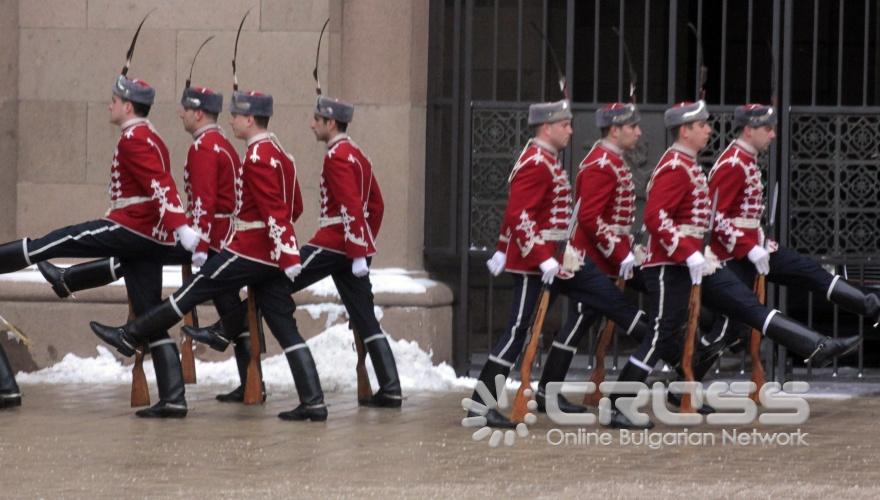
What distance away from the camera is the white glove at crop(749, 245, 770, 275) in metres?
11.8

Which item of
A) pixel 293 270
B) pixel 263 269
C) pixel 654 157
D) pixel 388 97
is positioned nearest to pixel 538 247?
pixel 293 270

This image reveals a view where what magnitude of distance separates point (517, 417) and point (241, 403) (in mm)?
2124

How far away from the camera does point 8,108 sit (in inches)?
560

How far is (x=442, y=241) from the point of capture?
47.6 ft

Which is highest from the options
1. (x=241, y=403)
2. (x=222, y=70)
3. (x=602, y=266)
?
(x=222, y=70)

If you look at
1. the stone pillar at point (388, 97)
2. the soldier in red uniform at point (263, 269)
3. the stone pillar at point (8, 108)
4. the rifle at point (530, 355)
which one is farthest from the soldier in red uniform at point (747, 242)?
the stone pillar at point (8, 108)

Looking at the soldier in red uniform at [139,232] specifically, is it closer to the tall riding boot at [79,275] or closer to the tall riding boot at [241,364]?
the tall riding boot at [79,275]

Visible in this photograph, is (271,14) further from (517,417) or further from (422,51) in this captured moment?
(517,417)

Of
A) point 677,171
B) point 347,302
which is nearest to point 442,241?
point 347,302

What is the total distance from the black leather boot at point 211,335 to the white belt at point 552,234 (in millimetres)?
2281

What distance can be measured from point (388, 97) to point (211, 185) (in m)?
2.46

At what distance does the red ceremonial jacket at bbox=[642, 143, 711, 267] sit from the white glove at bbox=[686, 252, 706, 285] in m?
0.03

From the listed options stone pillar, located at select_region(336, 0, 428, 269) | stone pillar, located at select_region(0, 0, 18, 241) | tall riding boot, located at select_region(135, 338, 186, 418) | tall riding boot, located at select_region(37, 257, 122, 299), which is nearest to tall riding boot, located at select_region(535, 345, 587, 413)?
tall riding boot, located at select_region(135, 338, 186, 418)

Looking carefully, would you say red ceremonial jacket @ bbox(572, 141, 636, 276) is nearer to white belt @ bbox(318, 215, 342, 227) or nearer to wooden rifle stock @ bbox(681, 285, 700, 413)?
wooden rifle stock @ bbox(681, 285, 700, 413)
